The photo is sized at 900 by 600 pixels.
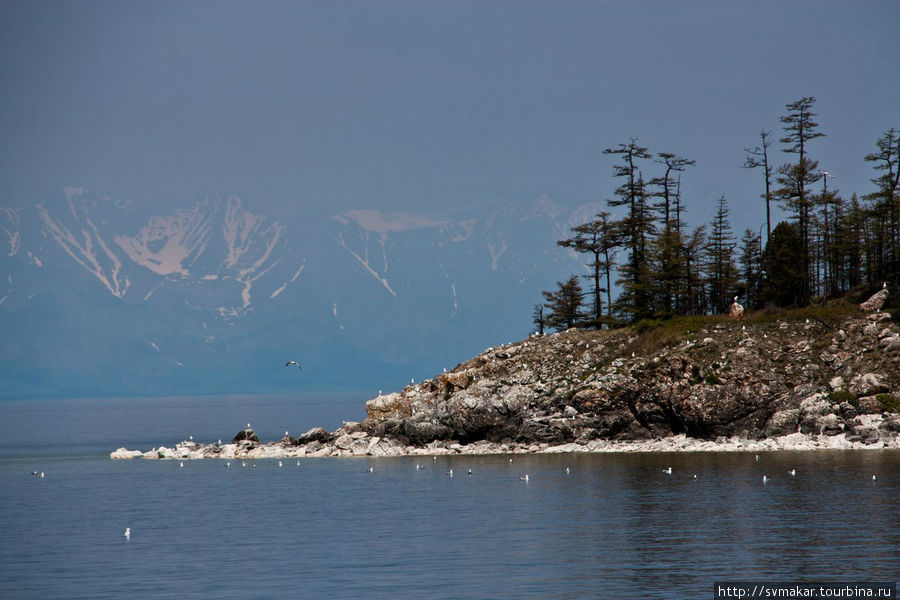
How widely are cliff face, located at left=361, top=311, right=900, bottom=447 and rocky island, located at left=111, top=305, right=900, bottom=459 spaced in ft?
0.39

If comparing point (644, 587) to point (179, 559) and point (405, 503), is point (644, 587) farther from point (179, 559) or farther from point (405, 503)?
point (405, 503)

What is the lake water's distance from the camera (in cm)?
4491

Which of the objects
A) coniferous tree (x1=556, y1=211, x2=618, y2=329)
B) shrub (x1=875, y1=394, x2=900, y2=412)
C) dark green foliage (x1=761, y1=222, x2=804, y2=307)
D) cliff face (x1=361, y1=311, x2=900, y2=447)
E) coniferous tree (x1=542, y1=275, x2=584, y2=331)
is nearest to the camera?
shrub (x1=875, y1=394, x2=900, y2=412)

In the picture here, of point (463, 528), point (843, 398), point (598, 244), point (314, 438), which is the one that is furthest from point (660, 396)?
point (463, 528)

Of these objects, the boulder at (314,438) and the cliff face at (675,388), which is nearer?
the cliff face at (675,388)

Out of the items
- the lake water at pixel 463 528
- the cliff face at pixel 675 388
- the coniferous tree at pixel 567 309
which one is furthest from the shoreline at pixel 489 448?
the coniferous tree at pixel 567 309

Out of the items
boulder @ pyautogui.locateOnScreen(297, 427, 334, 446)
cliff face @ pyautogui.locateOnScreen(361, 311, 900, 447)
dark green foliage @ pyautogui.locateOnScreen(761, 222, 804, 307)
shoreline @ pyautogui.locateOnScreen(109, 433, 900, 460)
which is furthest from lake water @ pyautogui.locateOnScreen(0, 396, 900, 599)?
dark green foliage @ pyautogui.locateOnScreen(761, 222, 804, 307)

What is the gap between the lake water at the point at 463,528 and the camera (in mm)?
44906

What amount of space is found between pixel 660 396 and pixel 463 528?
40.0 meters

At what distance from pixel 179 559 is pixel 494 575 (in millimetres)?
17062

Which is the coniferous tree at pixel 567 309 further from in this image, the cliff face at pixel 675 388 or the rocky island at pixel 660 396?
the cliff face at pixel 675 388

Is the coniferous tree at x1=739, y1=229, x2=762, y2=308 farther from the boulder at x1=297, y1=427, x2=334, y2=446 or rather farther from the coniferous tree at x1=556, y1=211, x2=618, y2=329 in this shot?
the boulder at x1=297, y1=427, x2=334, y2=446

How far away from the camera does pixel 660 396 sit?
93.6m

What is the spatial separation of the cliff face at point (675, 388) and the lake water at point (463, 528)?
554cm
